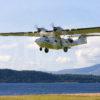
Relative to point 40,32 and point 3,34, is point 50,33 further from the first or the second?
point 3,34

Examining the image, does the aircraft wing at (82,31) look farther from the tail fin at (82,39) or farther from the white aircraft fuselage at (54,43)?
the white aircraft fuselage at (54,43)

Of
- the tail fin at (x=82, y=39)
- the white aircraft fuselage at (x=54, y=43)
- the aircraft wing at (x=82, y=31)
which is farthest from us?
the tail fin at (x=82, y=39)

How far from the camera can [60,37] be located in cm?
7231

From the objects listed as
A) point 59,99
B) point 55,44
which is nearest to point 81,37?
point 55,44

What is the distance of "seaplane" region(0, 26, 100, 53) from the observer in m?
68.9

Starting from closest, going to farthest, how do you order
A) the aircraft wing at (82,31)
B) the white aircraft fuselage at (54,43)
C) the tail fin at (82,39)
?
the white aircraft fuselage at (54,43) < the aircraft wing at (82,31) < the tail fin at (82,39)

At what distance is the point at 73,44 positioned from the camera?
72.7 metres

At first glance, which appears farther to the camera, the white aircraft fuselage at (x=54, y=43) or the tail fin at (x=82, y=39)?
the tail fin at (x=82, y=39)

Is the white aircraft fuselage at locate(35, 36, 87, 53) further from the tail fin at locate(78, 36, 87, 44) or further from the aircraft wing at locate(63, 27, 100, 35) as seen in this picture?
the tail fin at locate(78, 36, 87, 44)

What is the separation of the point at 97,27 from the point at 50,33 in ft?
25.1

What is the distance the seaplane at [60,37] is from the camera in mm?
68938

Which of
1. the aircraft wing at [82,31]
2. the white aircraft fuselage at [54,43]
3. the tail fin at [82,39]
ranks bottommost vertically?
the white aircraft fuselage at [54,43]

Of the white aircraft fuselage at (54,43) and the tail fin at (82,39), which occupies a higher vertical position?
the tail fin at (82,39)

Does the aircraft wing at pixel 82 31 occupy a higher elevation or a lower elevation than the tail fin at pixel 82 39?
higher
